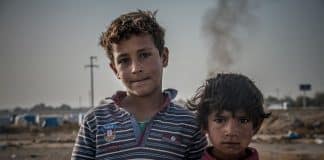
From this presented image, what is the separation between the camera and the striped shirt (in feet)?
7.91

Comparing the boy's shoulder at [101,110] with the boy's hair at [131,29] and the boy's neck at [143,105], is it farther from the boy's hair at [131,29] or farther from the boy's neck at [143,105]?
the boy's hair at [131,29]

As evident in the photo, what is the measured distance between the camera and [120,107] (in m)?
2.57

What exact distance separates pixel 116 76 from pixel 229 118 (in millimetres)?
641

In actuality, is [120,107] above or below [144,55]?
below

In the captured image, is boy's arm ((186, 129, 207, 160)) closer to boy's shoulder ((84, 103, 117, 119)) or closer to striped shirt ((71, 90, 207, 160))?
striped shirt ((71, 90, 207, 160))

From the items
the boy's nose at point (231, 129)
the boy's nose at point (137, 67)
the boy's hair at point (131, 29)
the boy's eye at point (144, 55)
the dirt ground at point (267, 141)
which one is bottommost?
the dirt ground at point (267, 141)

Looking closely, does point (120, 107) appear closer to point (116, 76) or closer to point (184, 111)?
point (116, 76)

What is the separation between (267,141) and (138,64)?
17.8m

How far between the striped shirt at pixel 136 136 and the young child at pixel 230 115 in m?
0.09

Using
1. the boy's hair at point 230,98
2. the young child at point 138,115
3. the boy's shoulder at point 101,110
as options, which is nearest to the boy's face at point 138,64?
the young child at point 138,115

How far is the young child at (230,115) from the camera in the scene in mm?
2350

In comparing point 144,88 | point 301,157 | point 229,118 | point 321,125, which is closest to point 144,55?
point 144,88

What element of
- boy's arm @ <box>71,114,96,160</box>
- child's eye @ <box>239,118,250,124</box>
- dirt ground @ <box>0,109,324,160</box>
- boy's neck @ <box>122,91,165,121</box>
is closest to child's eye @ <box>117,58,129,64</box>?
boy's neck @ <box>122,91,165,121</box>

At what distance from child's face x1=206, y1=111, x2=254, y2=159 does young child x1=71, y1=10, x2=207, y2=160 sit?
0.50 ft
